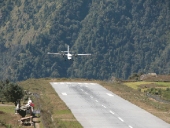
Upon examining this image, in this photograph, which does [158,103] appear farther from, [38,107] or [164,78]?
[164,78]

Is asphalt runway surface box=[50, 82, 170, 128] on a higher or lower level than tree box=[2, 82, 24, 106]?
lower

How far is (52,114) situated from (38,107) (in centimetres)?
346

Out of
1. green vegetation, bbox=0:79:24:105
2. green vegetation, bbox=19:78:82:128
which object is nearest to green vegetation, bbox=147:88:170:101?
green vegetation, bbox=19:78:82:128

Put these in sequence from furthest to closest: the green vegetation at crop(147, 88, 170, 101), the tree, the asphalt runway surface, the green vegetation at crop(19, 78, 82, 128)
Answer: the green vegetation at crop(147, 88, 170, 101)
the tree
the asphalt runway surface
the green vegetation at crop(19, 78, 82, 128)

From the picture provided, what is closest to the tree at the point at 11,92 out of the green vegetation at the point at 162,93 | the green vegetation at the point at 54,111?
the green vegetation at the point at 54,111

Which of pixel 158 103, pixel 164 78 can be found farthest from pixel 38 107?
pixel 164 78

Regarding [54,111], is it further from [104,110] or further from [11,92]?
[104,110]

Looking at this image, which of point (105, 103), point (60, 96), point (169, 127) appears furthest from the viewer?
point (60, 96)

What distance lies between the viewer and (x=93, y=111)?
169 feet

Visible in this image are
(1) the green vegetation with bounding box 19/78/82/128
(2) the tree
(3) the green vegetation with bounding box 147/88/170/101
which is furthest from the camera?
(3) the green vegetation with bounding box 147/88/170/101

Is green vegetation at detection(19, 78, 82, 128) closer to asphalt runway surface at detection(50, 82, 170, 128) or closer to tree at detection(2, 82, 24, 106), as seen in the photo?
asphalt runway surface at detection(50, 82, 170, 128)

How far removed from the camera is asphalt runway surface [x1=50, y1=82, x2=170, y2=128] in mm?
43406

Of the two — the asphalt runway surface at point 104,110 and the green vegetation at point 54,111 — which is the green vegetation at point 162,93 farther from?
the green vegetation at point 54,111

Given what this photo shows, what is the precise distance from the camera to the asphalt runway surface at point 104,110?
1709 inches
